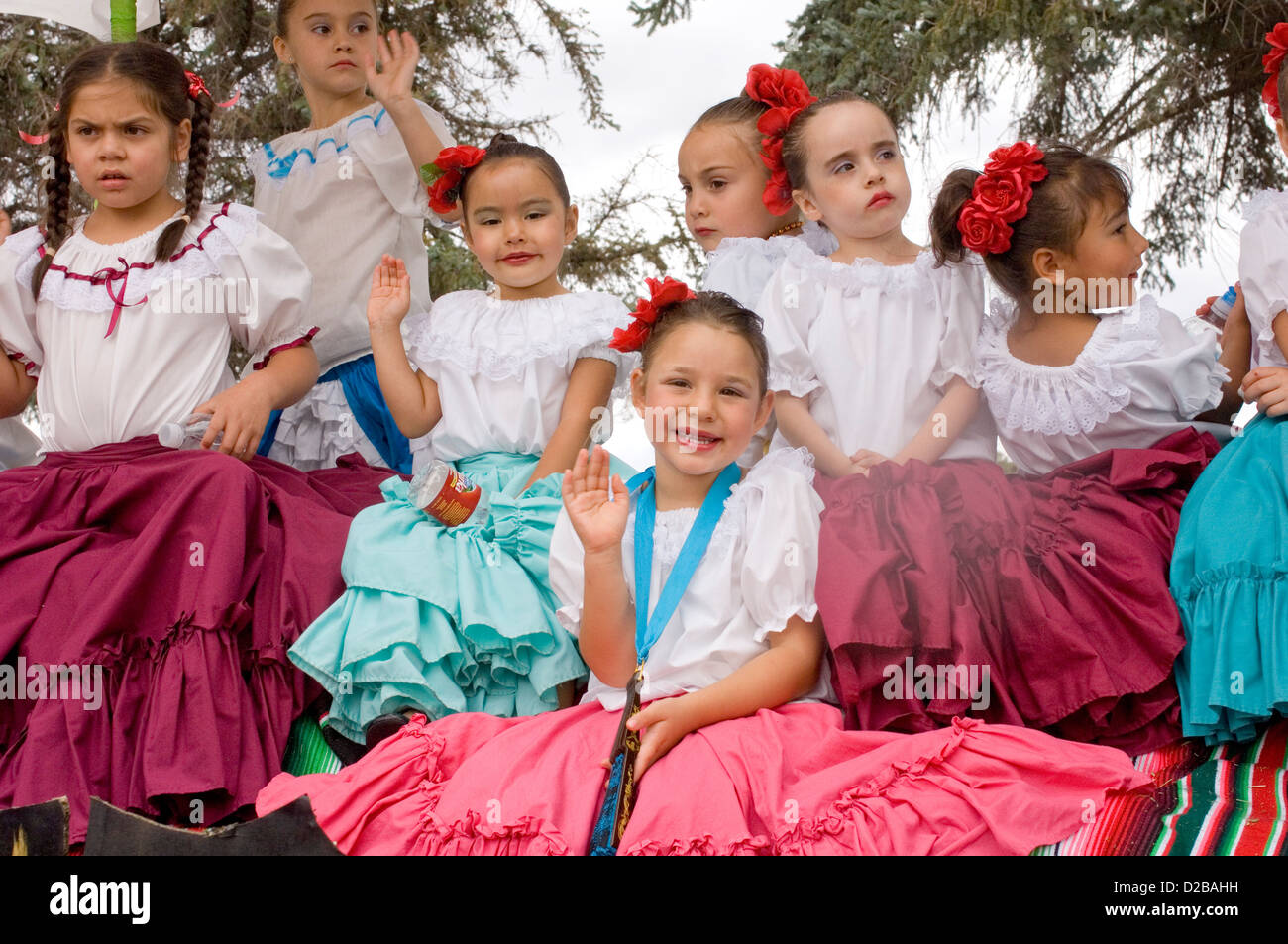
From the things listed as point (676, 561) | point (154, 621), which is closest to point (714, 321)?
point (676, 561)

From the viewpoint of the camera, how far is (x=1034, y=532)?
3205mm

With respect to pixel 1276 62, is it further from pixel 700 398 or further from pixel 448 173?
pixel 448 173

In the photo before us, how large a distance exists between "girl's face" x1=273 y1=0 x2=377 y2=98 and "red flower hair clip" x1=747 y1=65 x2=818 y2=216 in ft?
4.26

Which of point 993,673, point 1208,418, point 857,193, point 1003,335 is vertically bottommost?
point 993,673

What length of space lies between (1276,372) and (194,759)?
8.33ft

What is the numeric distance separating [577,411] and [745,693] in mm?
1148

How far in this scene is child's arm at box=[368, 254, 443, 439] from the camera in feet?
12.7

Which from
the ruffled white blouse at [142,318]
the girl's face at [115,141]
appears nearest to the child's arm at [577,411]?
the ruffled white blouse at [142,318]

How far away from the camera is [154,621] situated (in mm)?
3305

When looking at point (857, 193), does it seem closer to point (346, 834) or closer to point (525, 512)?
point (525, 512)

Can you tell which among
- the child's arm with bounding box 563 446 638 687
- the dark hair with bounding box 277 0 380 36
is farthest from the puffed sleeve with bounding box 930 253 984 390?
the dark hair with bounding box 277 0 380 36

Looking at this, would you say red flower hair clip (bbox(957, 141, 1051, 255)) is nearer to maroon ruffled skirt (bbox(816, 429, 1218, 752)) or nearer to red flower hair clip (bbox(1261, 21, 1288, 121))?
red flower hair clip (bbox(1261, 21, 1288, 121))
